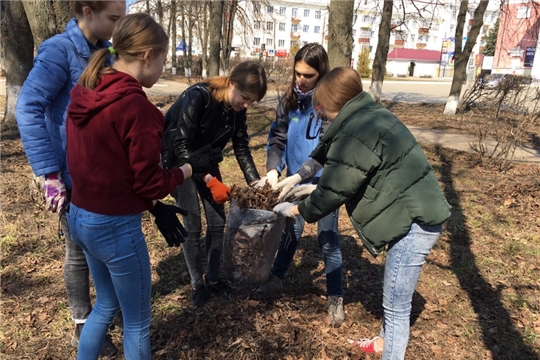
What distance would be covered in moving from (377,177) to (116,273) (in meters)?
1.18

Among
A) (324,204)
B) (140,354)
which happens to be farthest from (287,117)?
(140,354)

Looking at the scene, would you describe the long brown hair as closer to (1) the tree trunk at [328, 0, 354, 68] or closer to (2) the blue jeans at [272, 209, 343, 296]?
(2) the blue jeans at [272, 209, 343, 296]

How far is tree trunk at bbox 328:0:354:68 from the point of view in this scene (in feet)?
15.4

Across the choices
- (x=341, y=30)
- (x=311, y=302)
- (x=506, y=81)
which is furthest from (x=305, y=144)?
(x=506, y=81)

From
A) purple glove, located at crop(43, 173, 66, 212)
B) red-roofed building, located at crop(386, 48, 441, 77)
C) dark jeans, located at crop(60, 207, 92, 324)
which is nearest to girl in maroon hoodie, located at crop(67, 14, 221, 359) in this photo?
purple glove, located at crop(43, 173, 66, 212)

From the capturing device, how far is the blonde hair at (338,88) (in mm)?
1959

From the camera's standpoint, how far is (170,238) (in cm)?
198

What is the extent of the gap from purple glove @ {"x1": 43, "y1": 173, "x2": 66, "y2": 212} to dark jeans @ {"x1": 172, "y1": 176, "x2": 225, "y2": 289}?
28.9 inches

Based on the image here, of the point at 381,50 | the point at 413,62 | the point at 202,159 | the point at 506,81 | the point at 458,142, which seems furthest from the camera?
the point at 413,62

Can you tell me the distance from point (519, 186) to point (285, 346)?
475cm

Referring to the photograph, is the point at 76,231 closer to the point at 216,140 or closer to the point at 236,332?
the point at 216,140

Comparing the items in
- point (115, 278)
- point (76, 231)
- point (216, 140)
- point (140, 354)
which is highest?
point (216, 140)

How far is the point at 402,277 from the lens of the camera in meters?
2.00

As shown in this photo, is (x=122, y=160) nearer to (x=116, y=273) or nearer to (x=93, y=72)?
(x=93, y=72)
